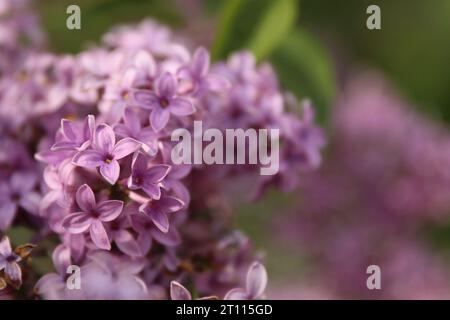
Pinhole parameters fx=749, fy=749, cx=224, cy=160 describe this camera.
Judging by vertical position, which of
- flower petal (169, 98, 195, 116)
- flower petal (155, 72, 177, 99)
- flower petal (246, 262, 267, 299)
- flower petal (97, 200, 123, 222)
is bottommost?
flower petal (246, 262, 267, 299)

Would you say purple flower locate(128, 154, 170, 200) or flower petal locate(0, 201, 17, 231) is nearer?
purple flower locate(128, 154, 170, 200)

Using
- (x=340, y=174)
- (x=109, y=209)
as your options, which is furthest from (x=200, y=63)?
(x=340, y=174)

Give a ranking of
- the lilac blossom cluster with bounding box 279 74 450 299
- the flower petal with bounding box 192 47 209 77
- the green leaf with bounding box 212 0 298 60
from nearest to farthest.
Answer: the flower petal with bounding box 192 47 209 77 < the green leaf with bounding box 212 0 298 60 < the lilac blossom cluster with bounding box 279 74 450 299

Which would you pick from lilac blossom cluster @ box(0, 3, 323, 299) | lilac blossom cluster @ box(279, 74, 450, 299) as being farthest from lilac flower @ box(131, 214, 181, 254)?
lilac blossom cluster @ box(279, 74, 450, 299)

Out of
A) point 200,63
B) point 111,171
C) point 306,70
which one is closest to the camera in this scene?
point 111,171

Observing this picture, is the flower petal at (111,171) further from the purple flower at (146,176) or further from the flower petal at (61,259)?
the flower petal at (61,259)

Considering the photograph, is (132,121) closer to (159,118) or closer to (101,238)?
(159,118)

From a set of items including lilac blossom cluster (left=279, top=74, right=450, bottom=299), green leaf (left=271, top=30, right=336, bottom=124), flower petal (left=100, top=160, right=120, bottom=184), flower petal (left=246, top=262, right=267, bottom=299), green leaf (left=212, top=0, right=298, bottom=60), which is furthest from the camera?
lilac blossom cluster (left=279, top=74, right=450, bottom=299)

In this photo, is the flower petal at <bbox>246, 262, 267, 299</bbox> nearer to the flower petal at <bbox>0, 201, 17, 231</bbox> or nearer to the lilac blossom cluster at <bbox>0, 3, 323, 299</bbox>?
the lilac blossom cluster at <bbox>0, 3, 323, 299</bbox>
